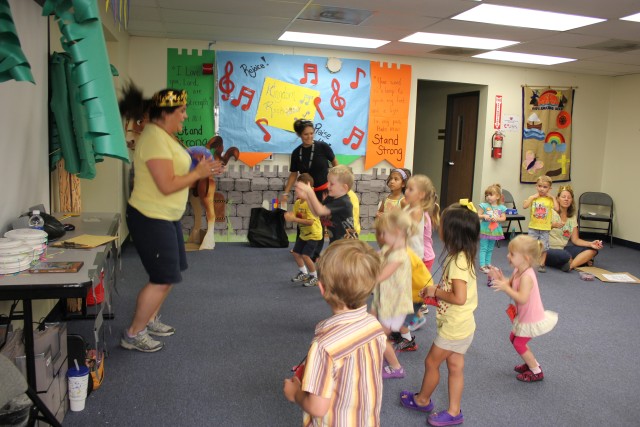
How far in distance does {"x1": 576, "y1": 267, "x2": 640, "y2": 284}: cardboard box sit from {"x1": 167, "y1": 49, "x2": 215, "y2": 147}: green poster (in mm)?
4548

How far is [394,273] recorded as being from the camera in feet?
8.70

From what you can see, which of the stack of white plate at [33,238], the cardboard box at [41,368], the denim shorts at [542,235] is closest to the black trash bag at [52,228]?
the stack of white plate at [33,238]

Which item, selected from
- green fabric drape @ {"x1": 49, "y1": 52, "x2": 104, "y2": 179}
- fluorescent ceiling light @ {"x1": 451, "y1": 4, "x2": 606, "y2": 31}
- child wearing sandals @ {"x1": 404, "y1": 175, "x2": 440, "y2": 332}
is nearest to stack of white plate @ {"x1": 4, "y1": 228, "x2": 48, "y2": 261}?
green fabric drape @ {"x1": 49, "y1": 52, "x2": 104, "y2": 179}

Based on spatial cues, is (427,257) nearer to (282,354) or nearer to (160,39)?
(282,354)

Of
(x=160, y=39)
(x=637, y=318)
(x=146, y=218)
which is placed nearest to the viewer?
(x=146, y=218)

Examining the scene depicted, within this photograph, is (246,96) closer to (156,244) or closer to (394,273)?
(156,244)

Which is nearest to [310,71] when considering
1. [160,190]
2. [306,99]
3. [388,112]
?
[306,99]

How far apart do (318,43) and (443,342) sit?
14.9 feet

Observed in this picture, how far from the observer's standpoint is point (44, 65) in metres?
3.07

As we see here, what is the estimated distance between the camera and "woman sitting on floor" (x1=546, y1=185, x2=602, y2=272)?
5.70 meters

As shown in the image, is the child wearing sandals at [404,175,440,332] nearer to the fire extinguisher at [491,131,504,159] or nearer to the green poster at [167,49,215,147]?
the green poster at [167,49,215,147]

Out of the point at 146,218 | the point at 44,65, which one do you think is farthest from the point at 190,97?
the point at 146,218

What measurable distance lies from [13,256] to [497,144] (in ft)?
21.0

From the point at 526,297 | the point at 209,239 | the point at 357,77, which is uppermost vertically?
the point at 357,77
